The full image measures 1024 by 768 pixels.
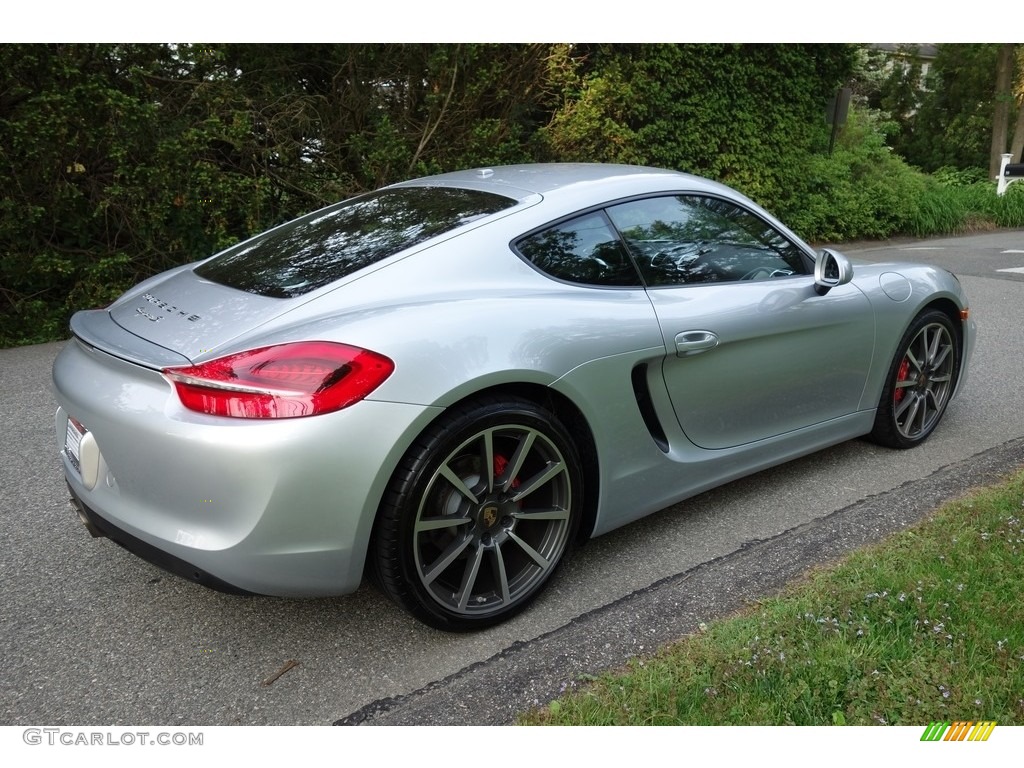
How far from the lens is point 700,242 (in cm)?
337

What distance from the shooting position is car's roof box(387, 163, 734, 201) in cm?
317

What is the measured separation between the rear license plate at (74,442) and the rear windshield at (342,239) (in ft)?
2.11

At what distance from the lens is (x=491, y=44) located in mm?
8375

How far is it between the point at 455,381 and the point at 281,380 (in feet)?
1.59

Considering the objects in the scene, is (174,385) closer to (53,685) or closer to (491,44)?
(53,685)

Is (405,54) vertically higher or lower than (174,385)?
higher

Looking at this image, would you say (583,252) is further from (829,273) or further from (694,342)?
(829,273)

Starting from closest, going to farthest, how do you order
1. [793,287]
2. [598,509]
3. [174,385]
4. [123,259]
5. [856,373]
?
[174,385], [598,509], [793,287], [856,373], [123,259]

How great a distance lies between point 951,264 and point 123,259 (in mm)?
10013

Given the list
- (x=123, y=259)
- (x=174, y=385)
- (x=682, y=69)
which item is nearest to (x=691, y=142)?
(x=682, y=69)

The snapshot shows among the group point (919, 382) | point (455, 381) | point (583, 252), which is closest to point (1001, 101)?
point (919, 382)

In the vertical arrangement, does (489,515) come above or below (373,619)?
above

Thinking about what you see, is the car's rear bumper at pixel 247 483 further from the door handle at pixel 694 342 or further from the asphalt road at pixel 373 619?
the door handle at pixel 694 342
